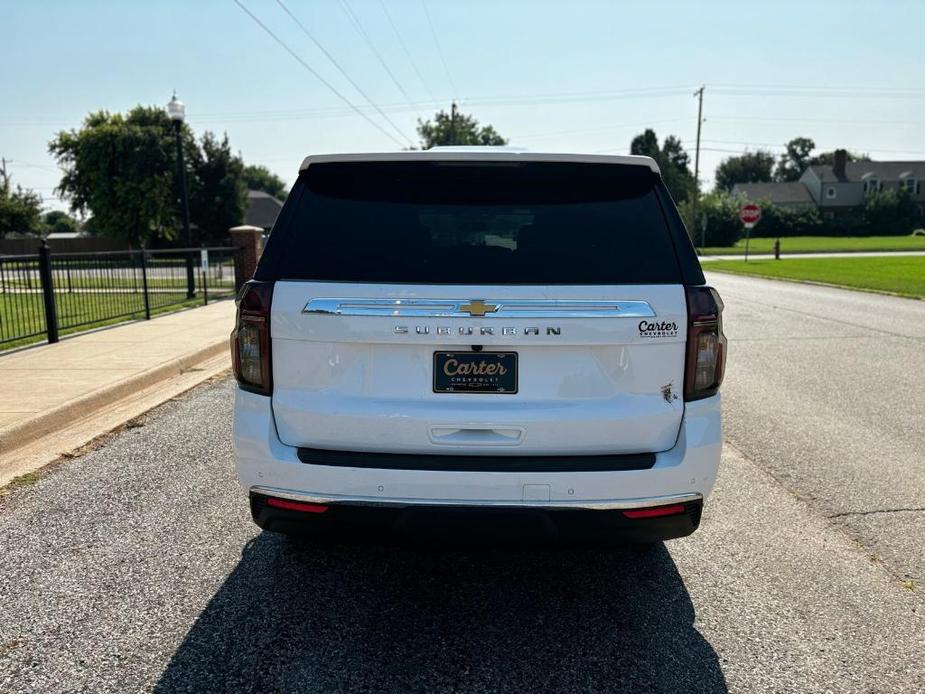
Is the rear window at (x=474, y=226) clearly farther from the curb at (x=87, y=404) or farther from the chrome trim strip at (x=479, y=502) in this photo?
the curb at (x=87, y=404)

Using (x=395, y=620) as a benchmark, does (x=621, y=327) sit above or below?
above

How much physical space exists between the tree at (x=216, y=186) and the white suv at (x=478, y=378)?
169 ft

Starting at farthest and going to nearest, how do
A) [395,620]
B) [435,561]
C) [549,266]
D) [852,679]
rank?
1. [435,561]
2. [395,620]
3. [549,266]
4. [852,679]

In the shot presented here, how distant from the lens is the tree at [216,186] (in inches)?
2016

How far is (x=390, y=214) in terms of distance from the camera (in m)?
3.15

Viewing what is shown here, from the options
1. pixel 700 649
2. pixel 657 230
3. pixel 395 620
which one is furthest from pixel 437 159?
pixel 700 649

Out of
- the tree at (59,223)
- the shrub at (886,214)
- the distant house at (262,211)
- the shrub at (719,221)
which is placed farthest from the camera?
the tree at (59,223)

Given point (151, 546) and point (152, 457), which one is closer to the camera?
point (151, 546)

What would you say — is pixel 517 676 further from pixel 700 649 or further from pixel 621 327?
pixel 621 327

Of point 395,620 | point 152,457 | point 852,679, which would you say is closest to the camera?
point 852,679

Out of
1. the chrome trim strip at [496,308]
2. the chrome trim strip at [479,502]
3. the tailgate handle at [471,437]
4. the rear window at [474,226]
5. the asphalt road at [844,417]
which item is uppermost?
the rear window at [474,226]

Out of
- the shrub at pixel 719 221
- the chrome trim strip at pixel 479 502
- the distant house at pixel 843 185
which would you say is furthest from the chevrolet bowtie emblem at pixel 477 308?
the distant house at pixel 843 185

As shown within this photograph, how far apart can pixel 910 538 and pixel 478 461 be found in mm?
2774

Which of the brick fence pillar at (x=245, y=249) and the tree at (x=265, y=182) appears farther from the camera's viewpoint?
the tree at (x=265, y=182)
